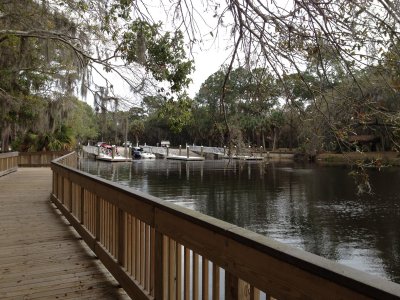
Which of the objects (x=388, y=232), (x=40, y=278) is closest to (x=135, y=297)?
(x=40, y=278)

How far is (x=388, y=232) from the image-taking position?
14039mm

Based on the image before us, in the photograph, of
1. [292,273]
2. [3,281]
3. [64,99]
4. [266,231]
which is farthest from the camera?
[64,99]

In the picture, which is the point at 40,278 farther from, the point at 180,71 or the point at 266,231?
the point at 266,231

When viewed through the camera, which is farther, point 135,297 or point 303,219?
point 303,219

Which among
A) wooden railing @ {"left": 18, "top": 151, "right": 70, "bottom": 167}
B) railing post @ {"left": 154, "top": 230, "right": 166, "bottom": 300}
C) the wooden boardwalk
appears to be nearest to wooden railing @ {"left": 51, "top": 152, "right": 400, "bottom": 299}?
railing post @ {"left": 154, "top": 230, "right": 166, "bottom": 300}

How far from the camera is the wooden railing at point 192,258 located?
1.51 m

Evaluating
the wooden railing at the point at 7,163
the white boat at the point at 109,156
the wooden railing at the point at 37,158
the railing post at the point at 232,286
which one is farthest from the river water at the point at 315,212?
the white boat at the point at 109,156

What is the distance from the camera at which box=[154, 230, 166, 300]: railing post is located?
2912mm

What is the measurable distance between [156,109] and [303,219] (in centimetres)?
1003

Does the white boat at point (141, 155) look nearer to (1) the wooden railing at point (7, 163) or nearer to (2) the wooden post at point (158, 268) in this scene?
(1) the wooden railing at point (7, 163)

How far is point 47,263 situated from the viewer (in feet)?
15.3

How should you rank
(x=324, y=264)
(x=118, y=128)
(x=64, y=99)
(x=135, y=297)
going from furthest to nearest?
(x=64, y=99)
(x=118, y=128)
(x=135, y=297)
(x=324, y=264)

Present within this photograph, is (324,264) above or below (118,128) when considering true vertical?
below

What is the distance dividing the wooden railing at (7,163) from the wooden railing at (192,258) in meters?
12.6
